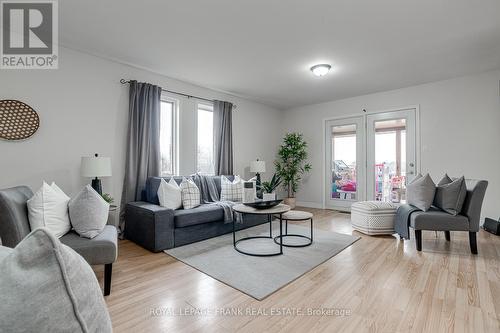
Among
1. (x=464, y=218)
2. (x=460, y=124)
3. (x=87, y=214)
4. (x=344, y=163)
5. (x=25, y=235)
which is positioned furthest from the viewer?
(x=344, y=163)

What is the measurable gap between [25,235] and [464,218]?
4.37m

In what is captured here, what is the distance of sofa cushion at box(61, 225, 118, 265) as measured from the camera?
2006 millimetres

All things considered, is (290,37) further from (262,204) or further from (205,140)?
(205,140)

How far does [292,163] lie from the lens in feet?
20.5

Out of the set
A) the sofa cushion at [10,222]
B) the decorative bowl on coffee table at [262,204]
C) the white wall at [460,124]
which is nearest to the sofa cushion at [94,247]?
the sofa cushion at [10,222]


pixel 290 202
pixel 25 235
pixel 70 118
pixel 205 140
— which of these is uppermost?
pixel 70 118

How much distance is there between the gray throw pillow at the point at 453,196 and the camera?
299 cm

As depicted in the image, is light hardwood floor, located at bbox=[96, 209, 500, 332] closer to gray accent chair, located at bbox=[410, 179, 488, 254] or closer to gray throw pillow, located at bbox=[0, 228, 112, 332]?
gray accent chair, located at bbox=[410, 179, 488, 254]

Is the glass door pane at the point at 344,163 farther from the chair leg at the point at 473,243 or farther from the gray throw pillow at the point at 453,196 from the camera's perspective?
the chair leg at the point at 473,243

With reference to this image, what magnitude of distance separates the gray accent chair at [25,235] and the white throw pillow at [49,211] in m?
0.05

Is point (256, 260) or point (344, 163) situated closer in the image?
point (256, 260)

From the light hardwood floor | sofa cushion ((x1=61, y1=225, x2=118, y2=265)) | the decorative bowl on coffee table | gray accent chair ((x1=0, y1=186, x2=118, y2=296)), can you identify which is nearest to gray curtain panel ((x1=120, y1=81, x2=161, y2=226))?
the light hardwood floor

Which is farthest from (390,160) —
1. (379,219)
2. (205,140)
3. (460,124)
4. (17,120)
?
(17,120)

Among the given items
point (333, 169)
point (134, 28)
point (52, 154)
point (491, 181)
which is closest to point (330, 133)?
point (333, 169)
